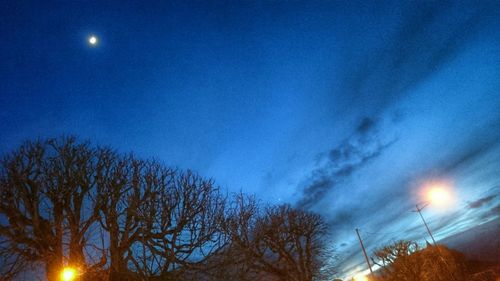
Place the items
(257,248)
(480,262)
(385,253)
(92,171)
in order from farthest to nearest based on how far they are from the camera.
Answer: (480,262), (257,248), (385,253), (92,171)

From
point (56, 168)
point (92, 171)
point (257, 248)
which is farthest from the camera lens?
point (257, 248)

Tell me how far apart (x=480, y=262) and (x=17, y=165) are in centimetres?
7820

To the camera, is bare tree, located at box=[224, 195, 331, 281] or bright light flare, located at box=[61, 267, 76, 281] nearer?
bright light flare, located at box=[61, 267, 76, 281]

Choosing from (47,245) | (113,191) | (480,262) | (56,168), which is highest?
(56,168)

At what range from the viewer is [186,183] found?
1458cm

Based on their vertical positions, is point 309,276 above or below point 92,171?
below

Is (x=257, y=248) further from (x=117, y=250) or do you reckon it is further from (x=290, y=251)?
(x=117, y=250)

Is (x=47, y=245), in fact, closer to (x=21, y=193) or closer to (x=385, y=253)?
(x=21, y=193)

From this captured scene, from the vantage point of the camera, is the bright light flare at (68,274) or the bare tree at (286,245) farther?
the bare tree at (286,245)

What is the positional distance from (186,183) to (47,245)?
654 centimetres

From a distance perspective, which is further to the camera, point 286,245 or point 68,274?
point 286,245

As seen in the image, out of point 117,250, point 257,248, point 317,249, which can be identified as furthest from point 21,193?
point 317,249

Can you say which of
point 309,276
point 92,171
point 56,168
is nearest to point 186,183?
point 92,171

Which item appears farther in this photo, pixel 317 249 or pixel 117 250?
pixel 317 249
